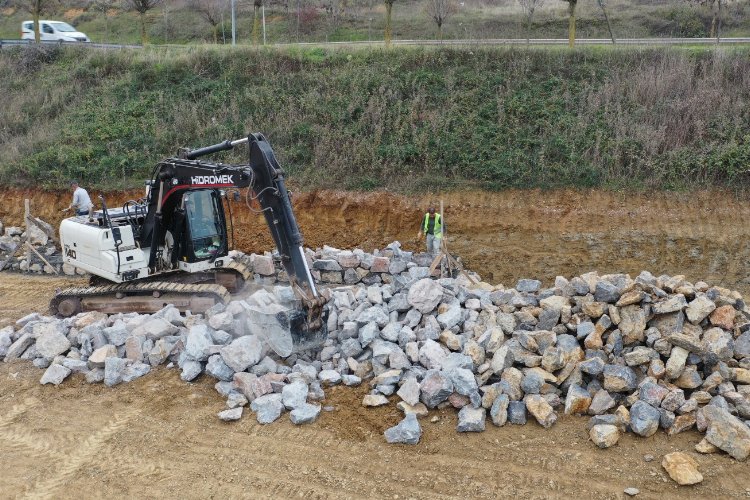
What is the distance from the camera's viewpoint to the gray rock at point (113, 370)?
836 cm

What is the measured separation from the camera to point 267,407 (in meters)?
7.52

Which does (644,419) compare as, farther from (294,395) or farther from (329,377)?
(294,395)

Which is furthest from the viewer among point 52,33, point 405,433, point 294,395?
point 52,33

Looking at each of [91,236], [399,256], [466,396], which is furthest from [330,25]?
[466,396]

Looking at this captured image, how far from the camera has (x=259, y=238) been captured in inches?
627

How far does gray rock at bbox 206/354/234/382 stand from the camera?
26.8 feet

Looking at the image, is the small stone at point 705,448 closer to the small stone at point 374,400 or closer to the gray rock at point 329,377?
the small stone at point 374,400

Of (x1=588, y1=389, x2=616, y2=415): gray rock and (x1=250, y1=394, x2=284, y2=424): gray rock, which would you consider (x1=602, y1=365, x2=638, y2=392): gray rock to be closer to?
(x1=588, y1=389, x2=616, y2=415): gray rock

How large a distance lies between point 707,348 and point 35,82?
22818 millimetres

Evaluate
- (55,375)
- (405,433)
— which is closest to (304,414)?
(405,433)

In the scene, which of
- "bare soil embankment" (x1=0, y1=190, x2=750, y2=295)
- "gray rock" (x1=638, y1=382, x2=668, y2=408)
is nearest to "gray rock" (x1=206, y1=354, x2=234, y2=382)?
"gray rock" (x1=638, y1=382, x2=668, y2=408)

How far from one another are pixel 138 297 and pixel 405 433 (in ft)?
19.6

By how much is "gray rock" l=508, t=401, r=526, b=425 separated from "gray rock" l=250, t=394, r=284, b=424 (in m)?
2.72

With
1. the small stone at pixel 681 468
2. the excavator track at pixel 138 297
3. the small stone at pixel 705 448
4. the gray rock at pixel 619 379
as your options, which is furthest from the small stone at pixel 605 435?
the excavator track at pixel 138 297
